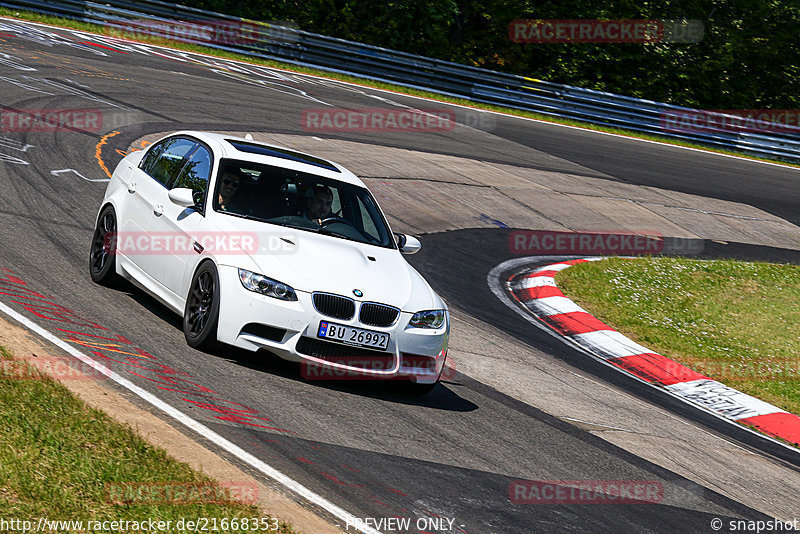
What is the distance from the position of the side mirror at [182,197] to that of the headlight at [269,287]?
3.75ft

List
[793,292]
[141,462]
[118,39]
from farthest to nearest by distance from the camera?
1. [118,39]
2. [793,292]
3. [141,462]

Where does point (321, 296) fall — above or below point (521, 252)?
above

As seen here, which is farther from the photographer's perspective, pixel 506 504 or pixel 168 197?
pixel 168 197

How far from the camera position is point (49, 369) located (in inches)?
241

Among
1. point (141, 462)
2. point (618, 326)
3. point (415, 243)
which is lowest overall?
point (618, 326)

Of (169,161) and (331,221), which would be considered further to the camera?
(169,161)

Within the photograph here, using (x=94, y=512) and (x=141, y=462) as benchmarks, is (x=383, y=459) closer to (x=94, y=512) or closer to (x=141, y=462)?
(x=141, y=462)

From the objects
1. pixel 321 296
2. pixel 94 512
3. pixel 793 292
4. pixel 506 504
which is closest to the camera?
pixel 94 512

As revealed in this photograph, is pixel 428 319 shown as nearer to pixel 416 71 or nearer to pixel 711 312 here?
pixel 711 312

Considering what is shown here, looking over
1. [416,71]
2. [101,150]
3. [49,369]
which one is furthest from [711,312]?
[416,71]

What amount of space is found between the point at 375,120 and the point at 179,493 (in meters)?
18.2

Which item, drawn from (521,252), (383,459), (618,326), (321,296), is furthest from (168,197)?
(521,252)

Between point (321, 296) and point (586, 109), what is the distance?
24018 mm

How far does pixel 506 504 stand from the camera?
578cm
